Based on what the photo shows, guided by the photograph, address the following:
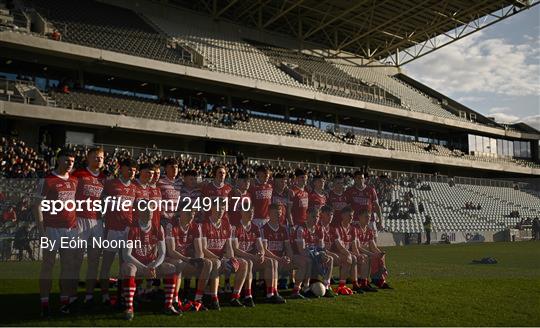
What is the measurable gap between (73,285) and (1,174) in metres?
9.93

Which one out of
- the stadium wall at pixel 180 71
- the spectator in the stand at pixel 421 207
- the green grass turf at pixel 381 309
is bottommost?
the green grass turf at pixel 381 309

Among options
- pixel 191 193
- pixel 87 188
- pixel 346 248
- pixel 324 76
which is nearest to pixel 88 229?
pixel 87 188

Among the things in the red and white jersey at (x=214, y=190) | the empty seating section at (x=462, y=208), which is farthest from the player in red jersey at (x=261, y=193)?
the empty seating section at (x=462, y=208)

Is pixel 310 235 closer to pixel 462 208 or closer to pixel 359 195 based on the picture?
pixel 359 195

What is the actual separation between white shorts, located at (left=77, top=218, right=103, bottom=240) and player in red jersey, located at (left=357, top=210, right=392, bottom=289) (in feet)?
16.3

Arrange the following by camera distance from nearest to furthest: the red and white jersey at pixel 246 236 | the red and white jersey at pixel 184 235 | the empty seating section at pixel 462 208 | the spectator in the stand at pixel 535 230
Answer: the red and white jersey at pixel 184 235, the red and white jersey at pixel 246 236, the empty seating section at pixel 462 208, the spectator in the stand at pixel 535 230

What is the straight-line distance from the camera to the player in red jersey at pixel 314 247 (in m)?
8.50

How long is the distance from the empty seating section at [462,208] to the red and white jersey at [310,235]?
1635 centimetres

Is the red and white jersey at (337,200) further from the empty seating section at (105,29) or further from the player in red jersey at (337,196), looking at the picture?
the empty seating section at (105,29)

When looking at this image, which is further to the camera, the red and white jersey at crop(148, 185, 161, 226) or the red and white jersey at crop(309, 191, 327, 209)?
the red and white jersey at crop(309, 191, 327, 209)

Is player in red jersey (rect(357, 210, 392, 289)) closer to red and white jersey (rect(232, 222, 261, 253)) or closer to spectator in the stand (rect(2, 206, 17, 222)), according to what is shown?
red and white jersey (rect(232, 222, 261, 253))

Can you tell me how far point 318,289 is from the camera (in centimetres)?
833

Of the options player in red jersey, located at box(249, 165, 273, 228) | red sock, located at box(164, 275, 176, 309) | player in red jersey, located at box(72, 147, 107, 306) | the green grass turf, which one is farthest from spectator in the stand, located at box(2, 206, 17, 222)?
red sock, located at box(164, 275, 176, 309)

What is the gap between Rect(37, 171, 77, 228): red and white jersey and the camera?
6629 mm
